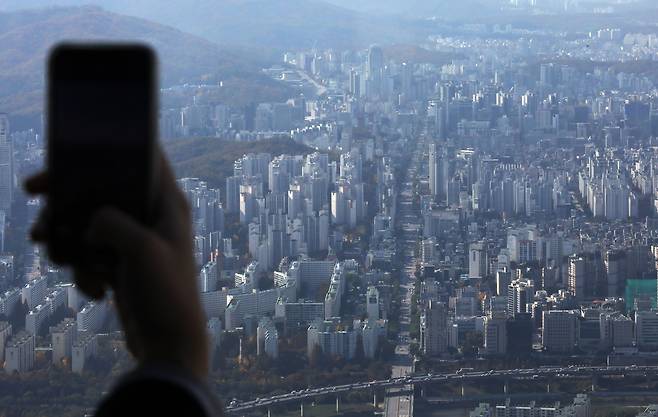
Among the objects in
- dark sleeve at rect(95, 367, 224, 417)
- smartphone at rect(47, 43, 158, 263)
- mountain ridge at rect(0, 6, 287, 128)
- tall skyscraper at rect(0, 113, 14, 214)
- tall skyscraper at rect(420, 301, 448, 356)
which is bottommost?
tall skyscraper at rect(420, 301, 448, 356)

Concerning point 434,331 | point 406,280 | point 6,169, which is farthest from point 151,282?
point 6,169

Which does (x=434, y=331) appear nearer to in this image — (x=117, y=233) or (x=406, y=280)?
(x=406, y=280)

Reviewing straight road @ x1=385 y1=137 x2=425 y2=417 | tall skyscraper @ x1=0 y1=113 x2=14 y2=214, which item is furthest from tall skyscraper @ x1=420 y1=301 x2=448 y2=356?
tall skyscraper @ x1=0 y1=113 x2=14 y2=214

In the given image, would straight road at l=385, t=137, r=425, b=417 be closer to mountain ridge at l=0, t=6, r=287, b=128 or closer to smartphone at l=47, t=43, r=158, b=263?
mountain ridge at l=0, t=6, r=287, b=128

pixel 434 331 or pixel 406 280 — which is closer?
pixel 434 331

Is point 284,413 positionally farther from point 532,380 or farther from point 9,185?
point 9,185
